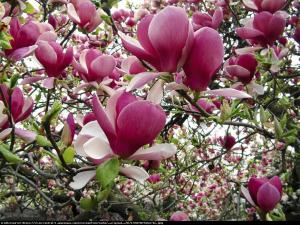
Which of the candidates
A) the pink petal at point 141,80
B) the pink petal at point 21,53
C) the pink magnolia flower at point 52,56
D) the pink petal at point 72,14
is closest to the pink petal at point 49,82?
the pink magnolia flower at point 52,56

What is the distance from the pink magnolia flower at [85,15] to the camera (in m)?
1.32

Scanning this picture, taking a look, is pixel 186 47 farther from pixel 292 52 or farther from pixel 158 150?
pixel 292 52

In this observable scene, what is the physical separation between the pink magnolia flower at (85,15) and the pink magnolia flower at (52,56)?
0.99ft

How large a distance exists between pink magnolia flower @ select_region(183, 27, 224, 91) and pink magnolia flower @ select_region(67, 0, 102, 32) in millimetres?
670

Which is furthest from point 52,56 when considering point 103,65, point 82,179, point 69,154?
point 82,179

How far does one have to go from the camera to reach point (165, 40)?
704mm

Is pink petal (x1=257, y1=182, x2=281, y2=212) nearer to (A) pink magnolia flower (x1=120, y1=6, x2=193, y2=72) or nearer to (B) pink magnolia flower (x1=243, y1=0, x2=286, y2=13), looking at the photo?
(A) pink magnolia flower (x1=120, y1=6, x2=193, y2=72)

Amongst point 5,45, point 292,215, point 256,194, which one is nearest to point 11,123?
point 5,45

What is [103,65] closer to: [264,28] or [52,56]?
[52,56]

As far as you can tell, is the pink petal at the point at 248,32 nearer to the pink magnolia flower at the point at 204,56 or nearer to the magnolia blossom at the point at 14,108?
the pink magnolia flower at the point at 204,56

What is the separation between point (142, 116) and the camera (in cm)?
65

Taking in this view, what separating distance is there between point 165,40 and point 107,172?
244 mm

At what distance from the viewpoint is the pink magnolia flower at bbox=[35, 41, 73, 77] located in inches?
39.3

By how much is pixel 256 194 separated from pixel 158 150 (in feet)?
1.30
